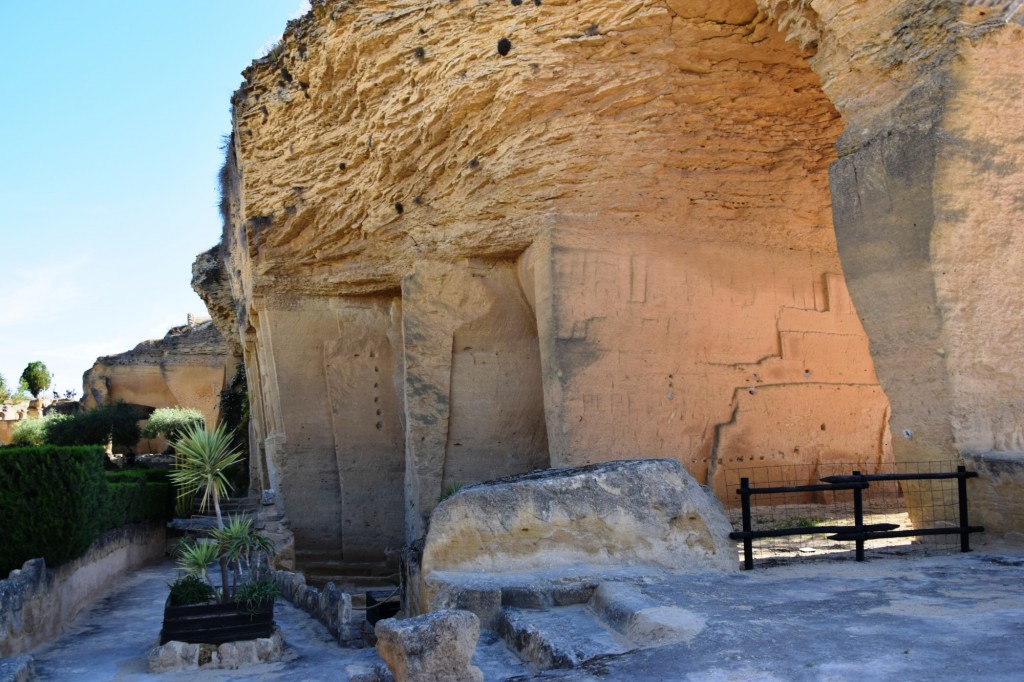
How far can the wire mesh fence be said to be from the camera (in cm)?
620

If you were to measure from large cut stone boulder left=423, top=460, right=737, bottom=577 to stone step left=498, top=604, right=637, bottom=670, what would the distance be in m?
0.53

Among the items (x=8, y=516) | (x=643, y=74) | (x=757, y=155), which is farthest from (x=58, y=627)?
(x=757, y=155)

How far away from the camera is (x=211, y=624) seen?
6992 mm

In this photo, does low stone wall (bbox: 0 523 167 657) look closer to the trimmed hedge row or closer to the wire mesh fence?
the trimmed hedge row

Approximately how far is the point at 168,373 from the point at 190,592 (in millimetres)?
21627

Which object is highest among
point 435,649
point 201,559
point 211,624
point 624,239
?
point 624,239

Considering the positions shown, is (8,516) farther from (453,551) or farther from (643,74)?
(643,74)

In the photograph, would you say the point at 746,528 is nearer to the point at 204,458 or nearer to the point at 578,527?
the point at 578,527

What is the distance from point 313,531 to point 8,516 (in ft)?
19.3

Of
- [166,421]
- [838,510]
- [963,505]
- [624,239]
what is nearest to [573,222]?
[624,239]

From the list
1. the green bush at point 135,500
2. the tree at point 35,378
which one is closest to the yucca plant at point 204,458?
the green bush at point 135,500

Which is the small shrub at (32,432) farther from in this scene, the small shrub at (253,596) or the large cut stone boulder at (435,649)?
the large cut stone boulder at (435,649)

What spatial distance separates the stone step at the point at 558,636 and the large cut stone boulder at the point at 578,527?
1.73ft

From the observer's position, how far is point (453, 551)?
5.27 m
